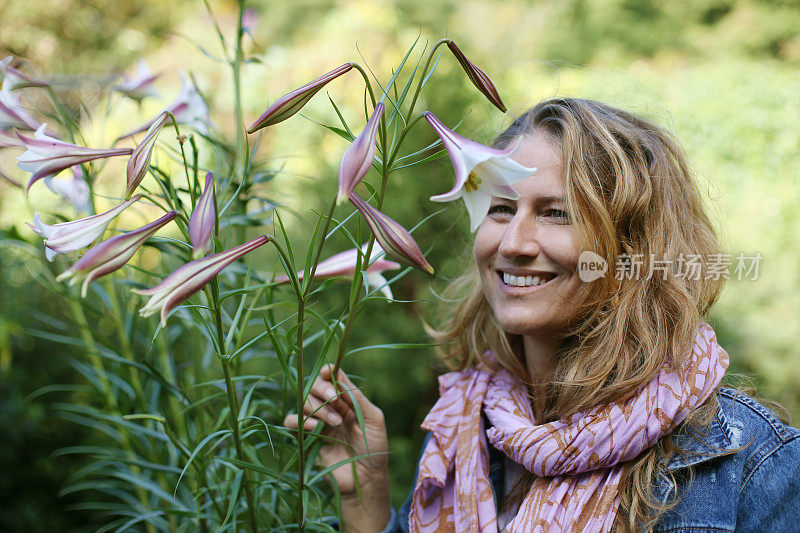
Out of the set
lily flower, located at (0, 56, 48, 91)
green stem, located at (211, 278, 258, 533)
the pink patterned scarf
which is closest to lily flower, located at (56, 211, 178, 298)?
green stem, located at (211, 278, 258, 533)

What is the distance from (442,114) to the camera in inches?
84.0

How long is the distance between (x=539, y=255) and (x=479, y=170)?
31 centimetres

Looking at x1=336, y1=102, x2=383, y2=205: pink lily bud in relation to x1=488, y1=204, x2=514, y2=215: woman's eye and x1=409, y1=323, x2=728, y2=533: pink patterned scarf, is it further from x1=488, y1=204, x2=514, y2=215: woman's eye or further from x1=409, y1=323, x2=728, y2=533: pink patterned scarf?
x1=409, y1=323, x2=728, y2=533: pink patterned scarf

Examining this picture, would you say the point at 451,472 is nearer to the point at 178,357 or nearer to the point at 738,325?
the point at 178,357

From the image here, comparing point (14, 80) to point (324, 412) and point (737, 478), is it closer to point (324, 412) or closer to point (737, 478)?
point (324, 412)

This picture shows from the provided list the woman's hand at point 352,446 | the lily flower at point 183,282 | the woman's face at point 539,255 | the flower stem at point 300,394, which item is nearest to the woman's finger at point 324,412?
the woman's hand at point 352,446

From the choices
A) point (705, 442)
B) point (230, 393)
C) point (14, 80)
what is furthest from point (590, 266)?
point (14, 80)

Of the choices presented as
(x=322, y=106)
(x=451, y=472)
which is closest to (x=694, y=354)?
(x=451, y=472)

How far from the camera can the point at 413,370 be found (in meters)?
2.26

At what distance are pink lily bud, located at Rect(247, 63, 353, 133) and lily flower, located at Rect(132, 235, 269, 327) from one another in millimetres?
131

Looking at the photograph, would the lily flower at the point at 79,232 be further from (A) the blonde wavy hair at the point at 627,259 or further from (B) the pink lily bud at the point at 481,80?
(A) the blonde wavy hair at the point at 627,259

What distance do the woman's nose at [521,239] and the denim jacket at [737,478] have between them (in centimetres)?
36

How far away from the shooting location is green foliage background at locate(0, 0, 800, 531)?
7.03 feet

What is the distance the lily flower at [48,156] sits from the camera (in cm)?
72
